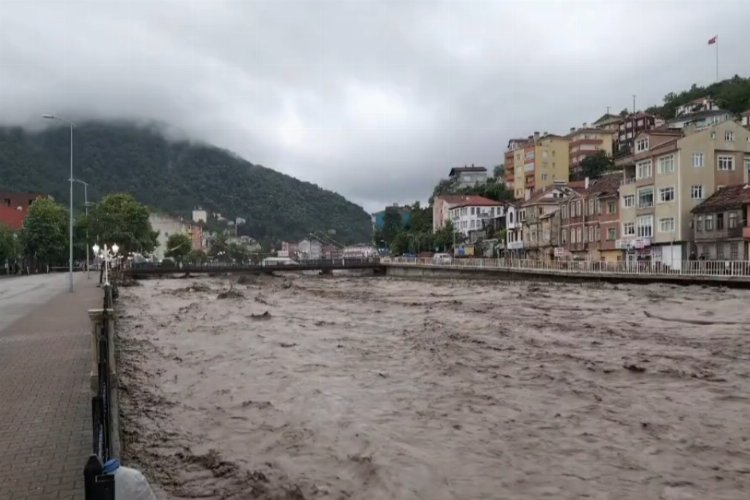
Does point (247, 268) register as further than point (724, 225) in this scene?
Yes

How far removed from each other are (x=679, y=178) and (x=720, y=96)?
7946 cm

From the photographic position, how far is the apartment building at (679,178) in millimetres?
49812

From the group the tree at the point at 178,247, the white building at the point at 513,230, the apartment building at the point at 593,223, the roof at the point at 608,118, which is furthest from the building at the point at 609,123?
the tree at the point at 178,247

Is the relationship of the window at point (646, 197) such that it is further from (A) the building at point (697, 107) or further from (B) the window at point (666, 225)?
(A) the building at point (697, 107)

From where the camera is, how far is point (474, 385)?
40.5ft

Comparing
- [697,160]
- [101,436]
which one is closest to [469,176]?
[697,160]

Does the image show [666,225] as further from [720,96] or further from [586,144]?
[720,96]

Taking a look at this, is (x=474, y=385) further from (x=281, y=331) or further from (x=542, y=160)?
(x=542, y=160)

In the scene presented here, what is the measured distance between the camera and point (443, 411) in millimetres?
10344

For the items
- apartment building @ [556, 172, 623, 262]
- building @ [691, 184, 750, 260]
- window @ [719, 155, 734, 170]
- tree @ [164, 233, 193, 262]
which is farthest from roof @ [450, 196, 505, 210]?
building @ [691, 184, 750, 260]

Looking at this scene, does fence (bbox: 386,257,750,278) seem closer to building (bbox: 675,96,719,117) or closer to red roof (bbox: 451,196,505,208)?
red roof (bbox: 451,196,505,208)

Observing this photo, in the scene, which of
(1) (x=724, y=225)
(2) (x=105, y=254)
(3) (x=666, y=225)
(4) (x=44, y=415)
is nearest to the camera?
(4) (x=44, y=415)

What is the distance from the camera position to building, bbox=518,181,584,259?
73.2m

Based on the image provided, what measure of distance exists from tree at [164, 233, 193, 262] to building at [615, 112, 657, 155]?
8630cm
